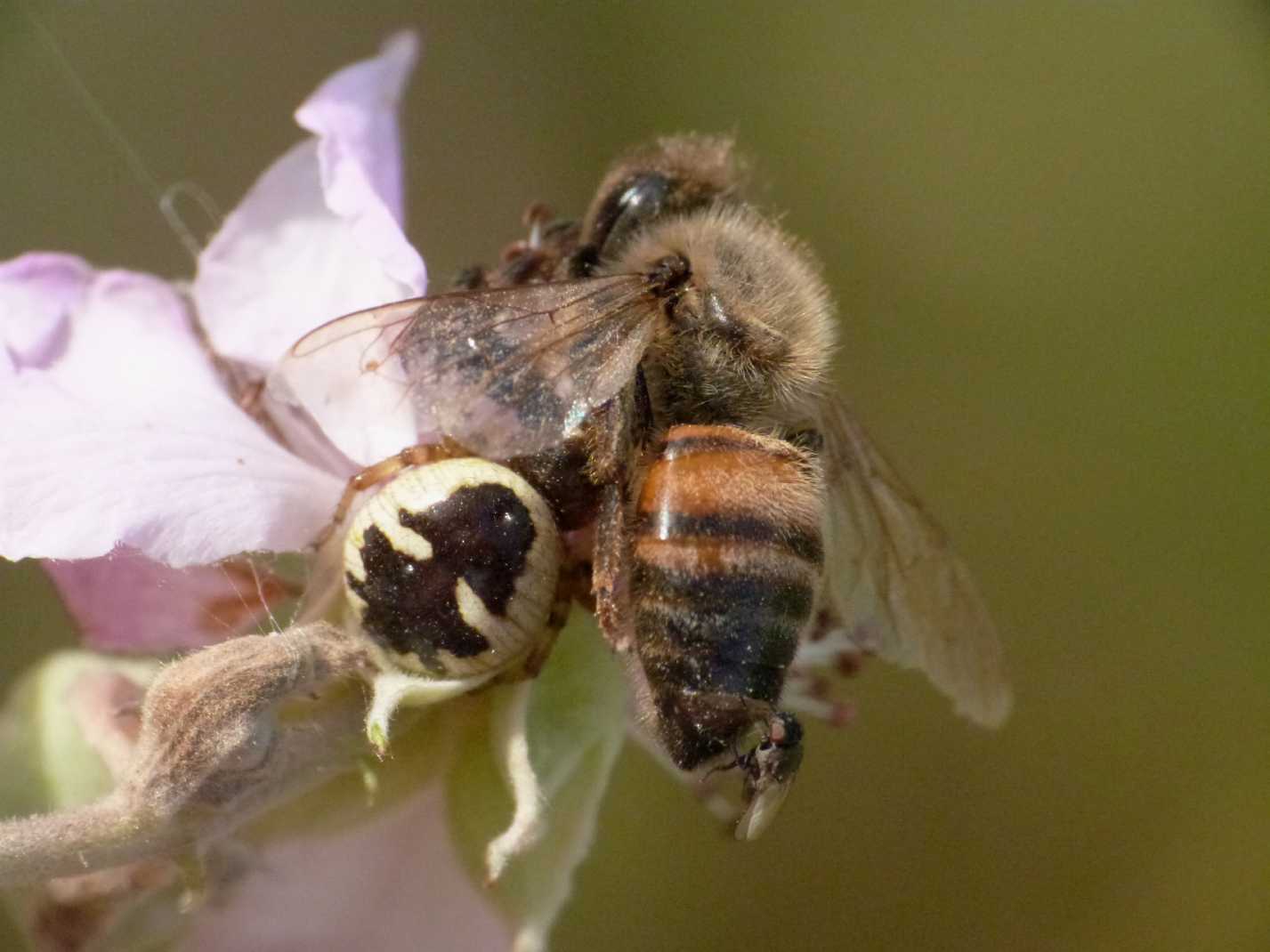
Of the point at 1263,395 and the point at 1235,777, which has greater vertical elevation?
the point at 1263,395

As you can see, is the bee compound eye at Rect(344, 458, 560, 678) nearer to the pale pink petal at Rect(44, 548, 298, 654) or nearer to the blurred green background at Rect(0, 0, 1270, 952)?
the pale pink petal at Rect(44, 548, 298, 654)

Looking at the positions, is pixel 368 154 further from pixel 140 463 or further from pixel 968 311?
pixel 968 311

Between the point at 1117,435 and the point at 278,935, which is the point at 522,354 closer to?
the point at 278,935

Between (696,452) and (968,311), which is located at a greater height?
(696,452)

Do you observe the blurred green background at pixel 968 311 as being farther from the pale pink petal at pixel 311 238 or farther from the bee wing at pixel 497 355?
the bee wing at pixel 497 355

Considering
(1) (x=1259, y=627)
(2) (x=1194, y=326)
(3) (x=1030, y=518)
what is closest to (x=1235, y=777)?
(1) (x=1259, y=627)

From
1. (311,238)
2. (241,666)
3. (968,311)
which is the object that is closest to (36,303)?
(311,238)
